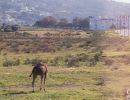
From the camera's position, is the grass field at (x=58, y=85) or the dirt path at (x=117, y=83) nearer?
the grass field at (x=58, y=85)

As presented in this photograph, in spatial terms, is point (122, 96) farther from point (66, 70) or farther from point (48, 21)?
point (48, 21)

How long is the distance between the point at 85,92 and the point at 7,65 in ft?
57.8

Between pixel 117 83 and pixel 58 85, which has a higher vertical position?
pixel 58 85

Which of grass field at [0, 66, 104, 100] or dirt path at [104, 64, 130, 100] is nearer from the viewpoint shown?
grass field at [0, 66, 104, 100]

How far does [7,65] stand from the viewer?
43406 mm

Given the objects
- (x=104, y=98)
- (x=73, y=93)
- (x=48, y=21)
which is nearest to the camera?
(x=104, y=98)

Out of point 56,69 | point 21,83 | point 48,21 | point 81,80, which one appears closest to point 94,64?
point 56,69

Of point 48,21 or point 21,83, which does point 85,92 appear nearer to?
point 21,83

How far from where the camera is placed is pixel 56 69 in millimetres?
39000

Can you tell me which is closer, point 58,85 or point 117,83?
point 58,85

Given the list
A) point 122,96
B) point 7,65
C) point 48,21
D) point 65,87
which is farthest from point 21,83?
point 48,21

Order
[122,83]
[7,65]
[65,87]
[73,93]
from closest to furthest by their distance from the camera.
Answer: [73,93] → [65,87] → [122,83] → [7,65]

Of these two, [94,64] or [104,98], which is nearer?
[104,98]

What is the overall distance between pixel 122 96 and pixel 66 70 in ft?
40.6
